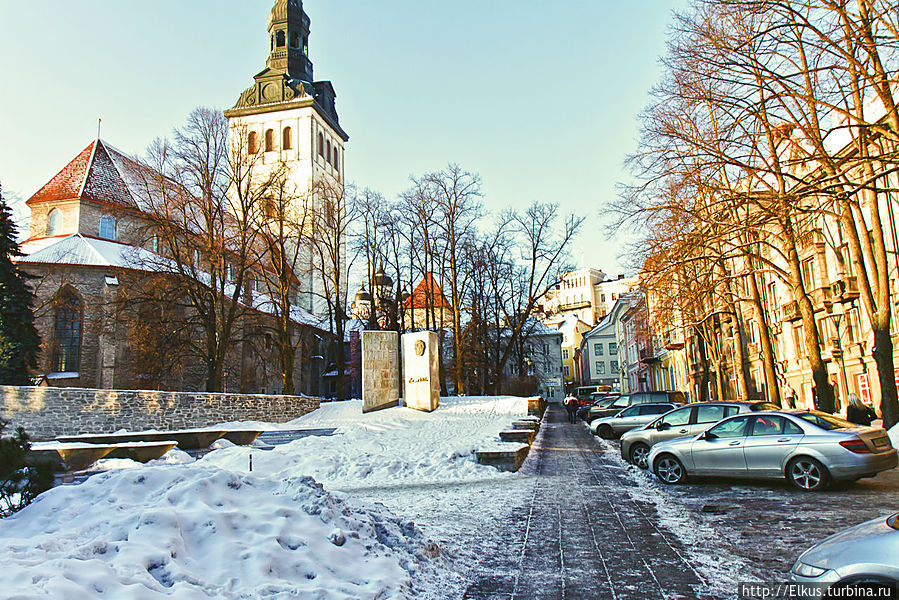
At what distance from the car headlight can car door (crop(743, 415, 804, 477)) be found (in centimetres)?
694

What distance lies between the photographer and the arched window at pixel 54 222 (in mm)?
40188

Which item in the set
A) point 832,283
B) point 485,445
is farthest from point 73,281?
point 832,283

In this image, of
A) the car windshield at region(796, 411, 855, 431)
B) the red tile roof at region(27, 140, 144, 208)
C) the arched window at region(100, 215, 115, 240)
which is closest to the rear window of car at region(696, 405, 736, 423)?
the car windshield at region(796, 411, 855, 431)

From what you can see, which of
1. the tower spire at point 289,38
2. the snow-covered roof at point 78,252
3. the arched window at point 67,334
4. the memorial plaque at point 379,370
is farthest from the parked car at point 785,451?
the tower spire at point 289,38

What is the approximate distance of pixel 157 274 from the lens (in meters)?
29.4

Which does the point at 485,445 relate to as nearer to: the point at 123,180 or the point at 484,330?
the point at 484,330

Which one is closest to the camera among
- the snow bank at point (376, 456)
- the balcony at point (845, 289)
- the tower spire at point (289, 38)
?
the snow bank at point (376, 456)

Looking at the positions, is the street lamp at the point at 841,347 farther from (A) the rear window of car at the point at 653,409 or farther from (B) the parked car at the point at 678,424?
(B) the parked car at the point at 678,424

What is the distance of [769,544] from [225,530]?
5.65 metres

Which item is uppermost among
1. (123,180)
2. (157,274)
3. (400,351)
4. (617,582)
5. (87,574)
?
(123,180)

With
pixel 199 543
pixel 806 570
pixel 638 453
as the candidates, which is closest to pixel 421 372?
pixel 638 453

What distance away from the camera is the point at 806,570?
4285 millimetres

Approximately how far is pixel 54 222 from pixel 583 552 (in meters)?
43.5

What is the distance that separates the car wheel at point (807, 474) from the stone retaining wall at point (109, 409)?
17.3 m
